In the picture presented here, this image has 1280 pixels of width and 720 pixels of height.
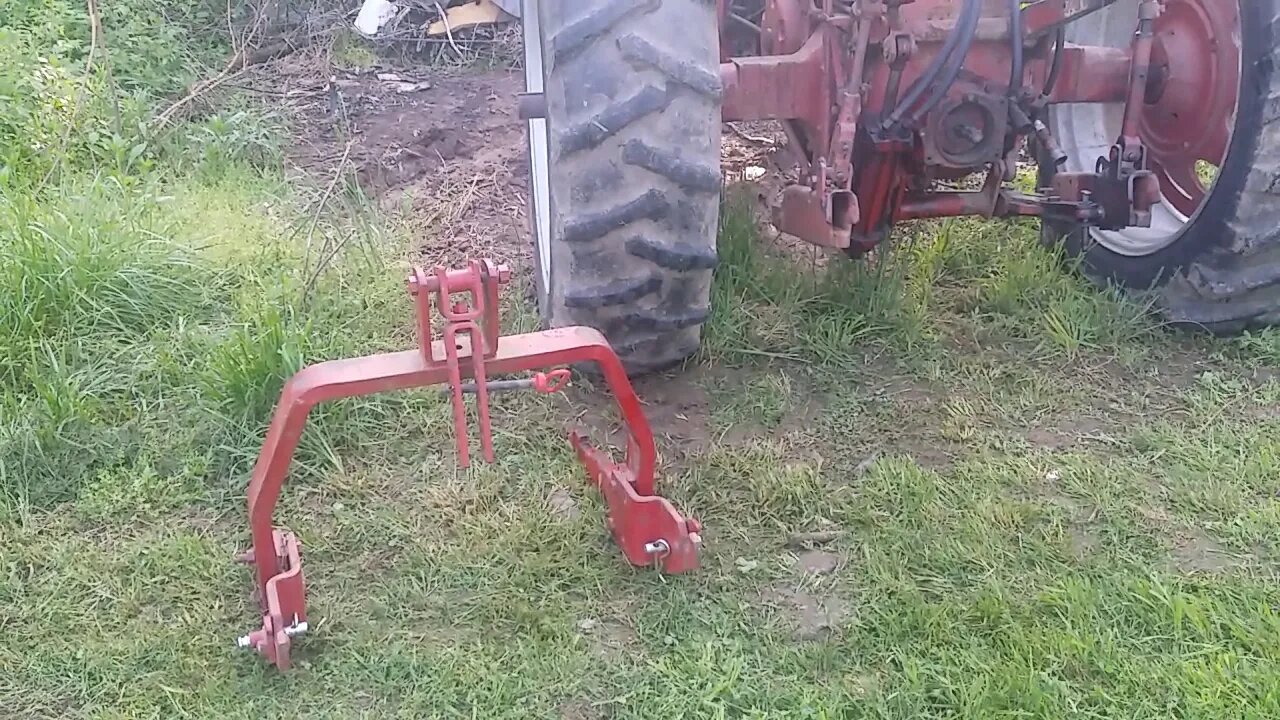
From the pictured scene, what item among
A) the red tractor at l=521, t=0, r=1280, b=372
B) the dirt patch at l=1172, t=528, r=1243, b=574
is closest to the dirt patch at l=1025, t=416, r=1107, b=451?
the dirt patch at l=1172, t=528, r=1243, b=574

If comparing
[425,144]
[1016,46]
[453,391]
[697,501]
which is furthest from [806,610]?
[425,144]

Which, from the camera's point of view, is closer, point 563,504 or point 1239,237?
point 563,504

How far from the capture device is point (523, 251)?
397 cm

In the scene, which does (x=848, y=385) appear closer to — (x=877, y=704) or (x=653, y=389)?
(x=653, y=389)

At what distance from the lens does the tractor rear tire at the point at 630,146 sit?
8.12ft

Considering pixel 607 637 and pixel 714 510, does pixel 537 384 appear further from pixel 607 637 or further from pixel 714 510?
pixel 714 510

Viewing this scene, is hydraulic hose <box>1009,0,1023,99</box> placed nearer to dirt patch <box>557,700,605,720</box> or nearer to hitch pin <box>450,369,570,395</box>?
hitch pin <box>450,369,570,395</box>

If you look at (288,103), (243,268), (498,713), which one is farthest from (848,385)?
(288,103)

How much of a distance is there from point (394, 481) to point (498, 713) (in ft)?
2.75

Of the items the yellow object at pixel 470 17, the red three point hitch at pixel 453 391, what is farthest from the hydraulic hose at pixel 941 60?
the yellow object at pixel 470 17

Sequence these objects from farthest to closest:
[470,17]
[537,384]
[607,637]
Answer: [470,17] < [607,637] < [537,384]

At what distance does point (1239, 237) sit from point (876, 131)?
3.34 feet

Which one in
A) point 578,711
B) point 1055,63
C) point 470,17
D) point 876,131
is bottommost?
point 578,711

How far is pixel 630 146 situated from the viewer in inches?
98.6
